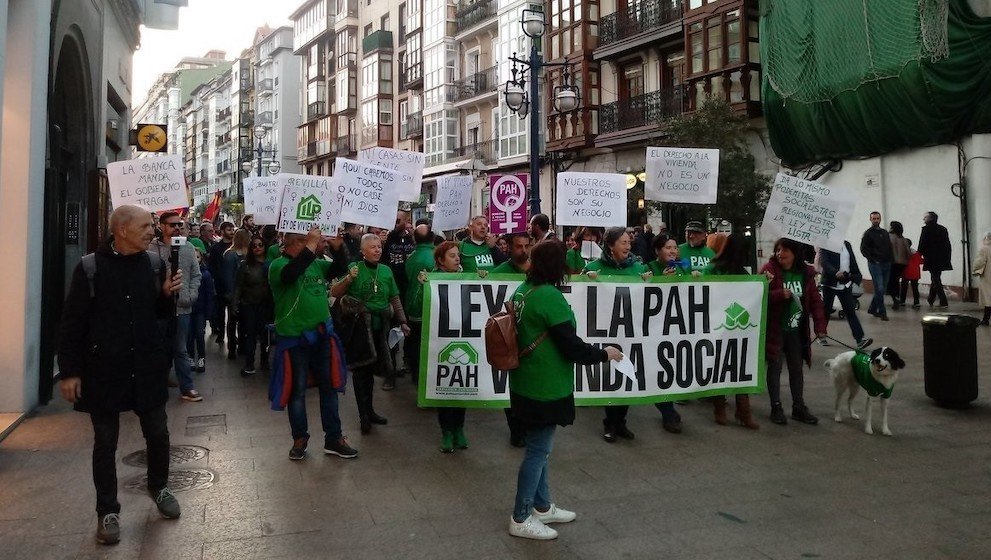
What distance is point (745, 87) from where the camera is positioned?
23.6m

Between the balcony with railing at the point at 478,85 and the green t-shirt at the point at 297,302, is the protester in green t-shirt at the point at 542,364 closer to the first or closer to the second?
the green t-shirt at the point at 297,302

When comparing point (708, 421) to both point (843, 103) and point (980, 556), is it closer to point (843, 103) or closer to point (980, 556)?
point (980, 556)

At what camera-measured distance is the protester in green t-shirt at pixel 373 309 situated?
6.98 meters

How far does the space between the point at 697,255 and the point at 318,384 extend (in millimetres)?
4309

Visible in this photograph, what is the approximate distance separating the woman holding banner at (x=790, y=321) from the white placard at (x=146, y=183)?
5.59 meters

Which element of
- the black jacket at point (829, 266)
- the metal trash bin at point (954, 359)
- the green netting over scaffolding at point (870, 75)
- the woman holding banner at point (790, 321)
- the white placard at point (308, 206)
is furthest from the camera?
the green netting over scaffolding at point (870, 75)

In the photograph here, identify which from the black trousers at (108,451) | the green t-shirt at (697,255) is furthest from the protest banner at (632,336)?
the black trousers at (108,451)

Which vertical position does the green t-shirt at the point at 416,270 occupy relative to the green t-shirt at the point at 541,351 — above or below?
above

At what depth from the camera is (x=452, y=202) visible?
1091 centimetres

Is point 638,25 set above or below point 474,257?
above

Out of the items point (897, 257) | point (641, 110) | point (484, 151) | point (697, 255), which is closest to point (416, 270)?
point (697, 255)

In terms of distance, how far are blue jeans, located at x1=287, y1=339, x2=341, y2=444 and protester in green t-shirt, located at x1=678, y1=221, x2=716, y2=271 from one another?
4.03 meters

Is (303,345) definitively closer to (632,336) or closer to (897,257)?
(632,336)

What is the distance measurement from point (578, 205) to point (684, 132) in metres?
12.3
